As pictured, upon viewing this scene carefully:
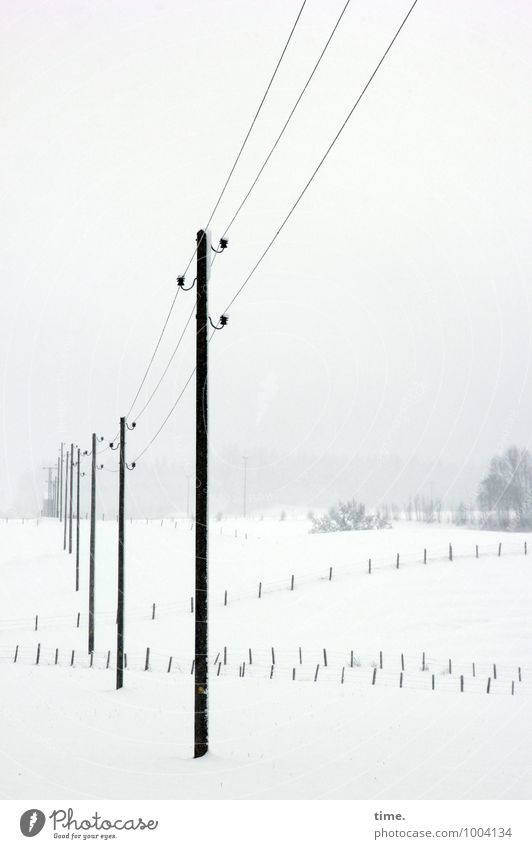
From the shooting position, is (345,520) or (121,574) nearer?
(121,574)

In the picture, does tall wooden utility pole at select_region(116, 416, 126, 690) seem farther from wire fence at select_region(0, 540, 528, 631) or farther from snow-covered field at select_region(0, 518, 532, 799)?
wire fence at select_region(0, 540, 528, 631)

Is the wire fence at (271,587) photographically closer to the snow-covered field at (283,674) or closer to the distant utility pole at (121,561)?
the snow-covered field at (283,674)

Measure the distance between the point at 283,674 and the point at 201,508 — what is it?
1832cm

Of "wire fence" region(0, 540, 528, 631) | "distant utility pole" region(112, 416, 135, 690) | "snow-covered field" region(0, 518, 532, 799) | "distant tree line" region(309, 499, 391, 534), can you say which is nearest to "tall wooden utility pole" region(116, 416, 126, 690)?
"distant utility pole" region(112, 416, 135, 690)

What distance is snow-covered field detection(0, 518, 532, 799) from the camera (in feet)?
41.1

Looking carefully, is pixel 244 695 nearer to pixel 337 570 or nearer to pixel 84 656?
pixel 84 656

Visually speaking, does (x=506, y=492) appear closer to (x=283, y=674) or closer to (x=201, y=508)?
(x=283, y=674)

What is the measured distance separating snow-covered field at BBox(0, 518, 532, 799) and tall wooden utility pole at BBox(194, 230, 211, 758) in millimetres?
851

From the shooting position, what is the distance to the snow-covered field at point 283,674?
12.5m

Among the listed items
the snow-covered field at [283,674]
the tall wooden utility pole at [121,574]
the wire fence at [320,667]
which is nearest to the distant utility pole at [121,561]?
the tall wooden utility pole at [121,574]

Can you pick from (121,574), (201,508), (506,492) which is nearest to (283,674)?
(121,574)

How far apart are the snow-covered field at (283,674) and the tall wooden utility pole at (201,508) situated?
0.85 m

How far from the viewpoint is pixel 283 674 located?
29.6 meters

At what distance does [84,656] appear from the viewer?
108 feet
